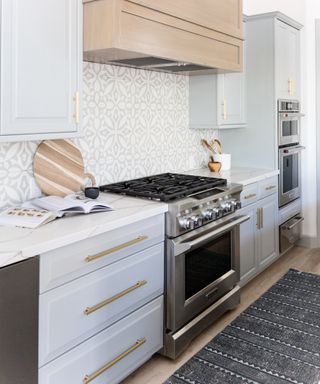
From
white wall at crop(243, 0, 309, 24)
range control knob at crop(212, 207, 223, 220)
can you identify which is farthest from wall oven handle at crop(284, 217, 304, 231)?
white wall at crop(243, 0, 309, 24)

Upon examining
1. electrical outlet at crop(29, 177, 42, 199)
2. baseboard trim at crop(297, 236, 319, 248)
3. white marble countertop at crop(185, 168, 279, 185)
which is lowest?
baseboard trim at crop(297, 236, 319, 248)

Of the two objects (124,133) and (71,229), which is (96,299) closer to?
(71,229)

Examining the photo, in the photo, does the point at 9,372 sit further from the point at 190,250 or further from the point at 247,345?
the point at 247,345

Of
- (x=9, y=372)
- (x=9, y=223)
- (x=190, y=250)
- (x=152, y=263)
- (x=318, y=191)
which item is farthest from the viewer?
(x=318, y=191)

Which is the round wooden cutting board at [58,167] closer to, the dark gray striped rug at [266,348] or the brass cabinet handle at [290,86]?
the dark gray striped rug at [266,348]

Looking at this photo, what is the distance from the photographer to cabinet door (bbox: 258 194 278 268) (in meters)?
3.58

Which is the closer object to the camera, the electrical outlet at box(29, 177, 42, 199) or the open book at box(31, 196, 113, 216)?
the open book at box(31, 196, 113, 216)

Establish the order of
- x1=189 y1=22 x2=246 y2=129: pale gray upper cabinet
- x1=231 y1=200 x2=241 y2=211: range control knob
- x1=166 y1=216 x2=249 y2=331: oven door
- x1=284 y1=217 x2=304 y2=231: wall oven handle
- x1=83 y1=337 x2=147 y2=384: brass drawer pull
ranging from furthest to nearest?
1. x1=284 y1=217 x2=304 y2=231: wall oven handle
2. x1=189 y1=22 x2=246 y2=129: pale gray upper cabinet
3. x1=231 y1=200 x2=241 y2=211: range control knob
4. x1=166 y1=216 x2=249 y2=331: oven door
5. x1=83 y1=337 x2=147 y2=384: brass drawer pull

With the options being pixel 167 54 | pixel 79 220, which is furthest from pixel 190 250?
pixel 167 54

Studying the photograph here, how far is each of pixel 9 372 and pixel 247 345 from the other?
154 centimetres

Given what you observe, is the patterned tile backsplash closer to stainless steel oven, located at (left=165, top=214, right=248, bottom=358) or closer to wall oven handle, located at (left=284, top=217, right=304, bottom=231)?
stainless steel oven, located at (left=165, top=214, right=248, bottom=358)

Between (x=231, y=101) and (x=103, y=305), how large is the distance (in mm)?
2371

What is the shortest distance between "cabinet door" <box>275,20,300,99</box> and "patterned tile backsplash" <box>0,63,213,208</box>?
91cm

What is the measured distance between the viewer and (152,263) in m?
2.20
